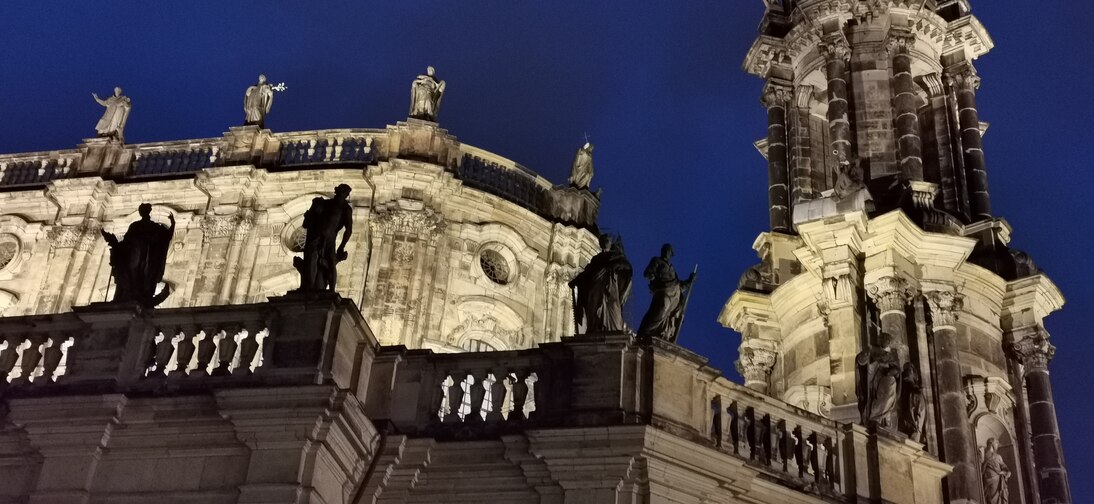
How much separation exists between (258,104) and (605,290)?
877 inches

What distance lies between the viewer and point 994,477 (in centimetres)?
1930

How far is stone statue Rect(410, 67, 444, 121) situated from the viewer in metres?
34.2

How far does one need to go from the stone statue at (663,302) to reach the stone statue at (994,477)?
7185mm

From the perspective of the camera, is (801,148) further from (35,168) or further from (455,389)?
(35,168)

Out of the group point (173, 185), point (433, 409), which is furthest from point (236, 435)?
point (173, 185)

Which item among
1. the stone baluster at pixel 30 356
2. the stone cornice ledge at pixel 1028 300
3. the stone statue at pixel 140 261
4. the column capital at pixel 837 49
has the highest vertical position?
the column capital at pixel 837 49

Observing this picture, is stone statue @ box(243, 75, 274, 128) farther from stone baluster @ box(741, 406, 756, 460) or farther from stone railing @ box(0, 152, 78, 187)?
stone baluster @ box(741, 406, 756, 460)

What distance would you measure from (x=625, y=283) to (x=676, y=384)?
1339 mm

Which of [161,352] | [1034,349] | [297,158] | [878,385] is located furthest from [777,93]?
[161,352]

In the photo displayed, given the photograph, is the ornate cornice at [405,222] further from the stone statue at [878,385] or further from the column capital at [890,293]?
the stone statue at [878,385]

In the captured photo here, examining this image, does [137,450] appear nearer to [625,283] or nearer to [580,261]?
[625,283]

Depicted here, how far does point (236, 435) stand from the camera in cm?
1269

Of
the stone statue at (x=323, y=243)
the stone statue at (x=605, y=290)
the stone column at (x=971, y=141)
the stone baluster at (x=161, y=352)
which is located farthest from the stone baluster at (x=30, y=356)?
the stone column at (x=971, y=141)

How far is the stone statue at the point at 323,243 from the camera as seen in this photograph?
13852 mm
